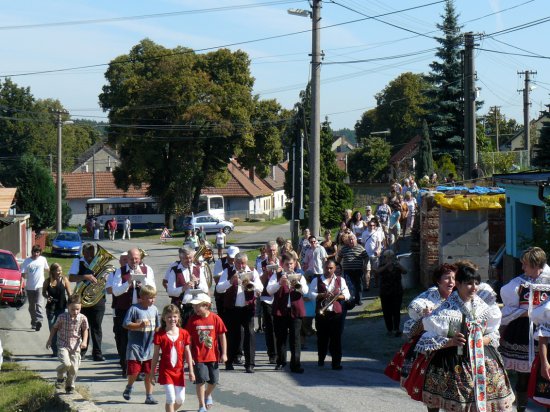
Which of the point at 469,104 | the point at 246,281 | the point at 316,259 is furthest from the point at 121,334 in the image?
the point at 469,104

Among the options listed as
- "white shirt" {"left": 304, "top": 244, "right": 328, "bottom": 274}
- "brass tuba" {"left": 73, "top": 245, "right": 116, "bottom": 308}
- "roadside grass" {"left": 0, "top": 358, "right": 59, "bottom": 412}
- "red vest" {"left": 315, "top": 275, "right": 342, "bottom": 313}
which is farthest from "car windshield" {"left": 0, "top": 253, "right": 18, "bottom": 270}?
"red vest" {"left": 315, "top": 275, "right": 342, "bottom": 313}

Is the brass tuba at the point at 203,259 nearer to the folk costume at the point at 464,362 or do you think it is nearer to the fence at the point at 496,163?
the folk costume at the point at 464,362

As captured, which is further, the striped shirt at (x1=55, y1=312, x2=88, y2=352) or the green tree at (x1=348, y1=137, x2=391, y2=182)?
the green tree at (x1=348, y1=137, x2=391, y2=182)

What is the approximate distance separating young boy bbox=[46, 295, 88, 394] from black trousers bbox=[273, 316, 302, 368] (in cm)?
298

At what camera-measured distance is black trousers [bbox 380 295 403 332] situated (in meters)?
16.2

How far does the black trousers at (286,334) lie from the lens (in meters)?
13.6

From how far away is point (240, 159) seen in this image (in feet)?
210

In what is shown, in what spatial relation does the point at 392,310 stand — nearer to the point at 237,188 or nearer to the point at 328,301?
the point at 328,301

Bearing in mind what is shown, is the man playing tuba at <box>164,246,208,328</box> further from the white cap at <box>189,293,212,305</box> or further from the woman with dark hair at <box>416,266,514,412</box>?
the woman with dark hair at <box>416,266,514,412</box>

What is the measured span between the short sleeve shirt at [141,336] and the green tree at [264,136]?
168 feet

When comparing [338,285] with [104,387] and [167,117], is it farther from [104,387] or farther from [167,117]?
[167,117]

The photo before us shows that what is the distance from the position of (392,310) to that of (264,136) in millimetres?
47235

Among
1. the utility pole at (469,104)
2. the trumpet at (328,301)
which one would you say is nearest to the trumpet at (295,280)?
the trumpet at (328,301)

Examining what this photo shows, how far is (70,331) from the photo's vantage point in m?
12.2
